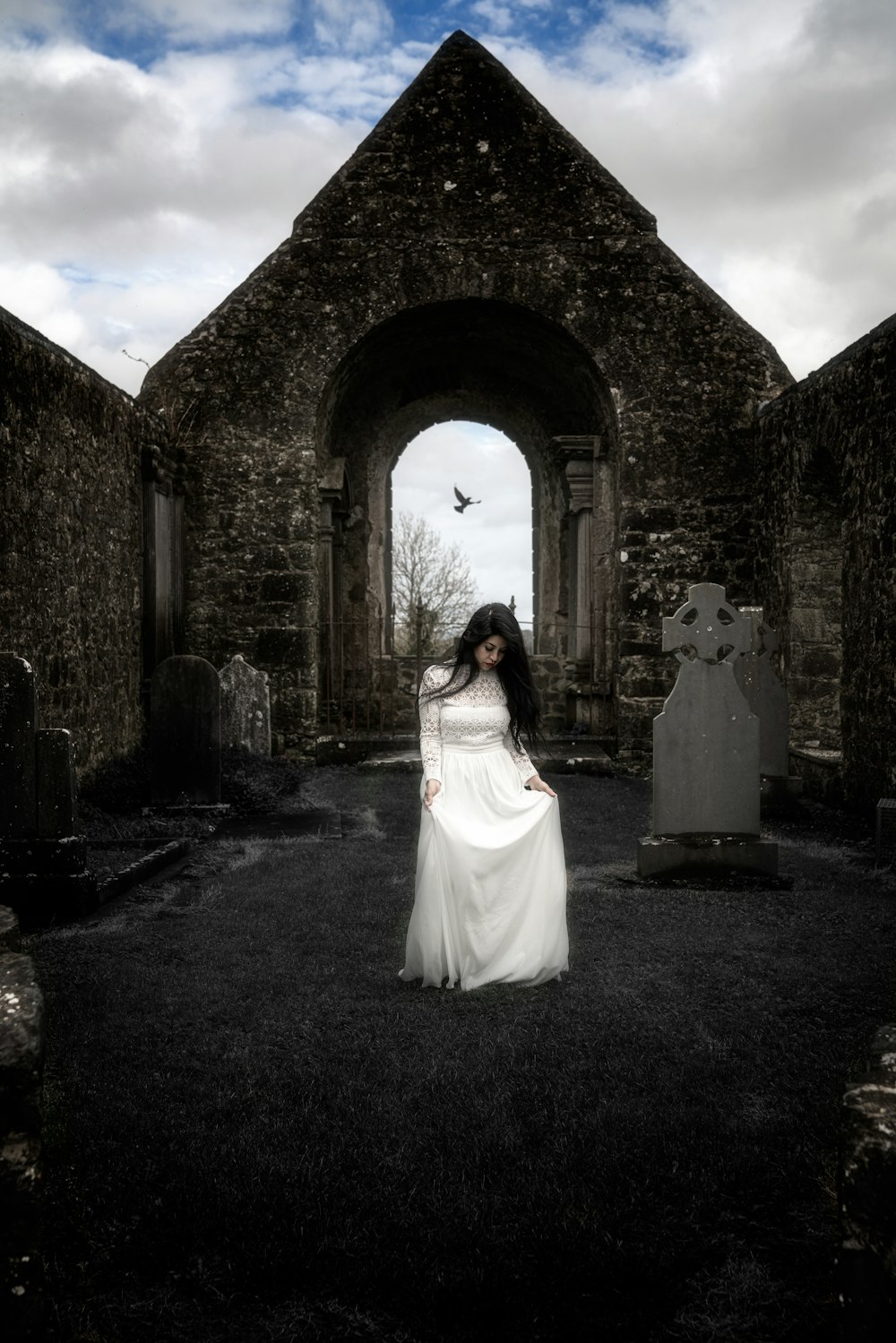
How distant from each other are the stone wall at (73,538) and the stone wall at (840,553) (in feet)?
19.8

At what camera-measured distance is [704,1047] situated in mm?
3508

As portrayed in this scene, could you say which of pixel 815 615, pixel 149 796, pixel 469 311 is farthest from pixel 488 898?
pixel 469 311

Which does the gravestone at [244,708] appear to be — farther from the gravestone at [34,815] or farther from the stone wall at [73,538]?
the gravestone at [34,815]

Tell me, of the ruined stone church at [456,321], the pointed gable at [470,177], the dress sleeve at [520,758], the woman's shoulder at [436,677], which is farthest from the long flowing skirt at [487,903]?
the pointed gable at [470,177]

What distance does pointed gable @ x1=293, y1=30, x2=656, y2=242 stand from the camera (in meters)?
11.1

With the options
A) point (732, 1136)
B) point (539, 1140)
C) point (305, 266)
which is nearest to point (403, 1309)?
point (539, 1140)

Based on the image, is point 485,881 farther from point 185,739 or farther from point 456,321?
point 456,321

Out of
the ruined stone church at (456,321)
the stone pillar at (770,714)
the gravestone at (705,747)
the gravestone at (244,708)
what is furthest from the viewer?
the ruined stone church at (456,321)

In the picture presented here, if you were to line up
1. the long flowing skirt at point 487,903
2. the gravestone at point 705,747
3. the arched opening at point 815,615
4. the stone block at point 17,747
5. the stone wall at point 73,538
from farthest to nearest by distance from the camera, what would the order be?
the arched opening at point 815,615 < the stone wall at point 73,538 < the gravestone at point 705,747 < the stone block at point 17,747 < the long flowing skirt at point 487,903

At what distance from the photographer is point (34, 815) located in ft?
17.2

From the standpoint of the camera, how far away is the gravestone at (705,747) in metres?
6.14

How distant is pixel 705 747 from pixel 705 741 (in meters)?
0.04

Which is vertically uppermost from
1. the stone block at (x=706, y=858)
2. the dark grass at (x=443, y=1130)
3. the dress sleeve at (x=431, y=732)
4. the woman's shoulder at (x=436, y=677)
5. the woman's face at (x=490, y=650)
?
the woman's face at (x=490, y=650)

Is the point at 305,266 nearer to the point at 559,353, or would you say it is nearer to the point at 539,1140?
the point at 559,353
